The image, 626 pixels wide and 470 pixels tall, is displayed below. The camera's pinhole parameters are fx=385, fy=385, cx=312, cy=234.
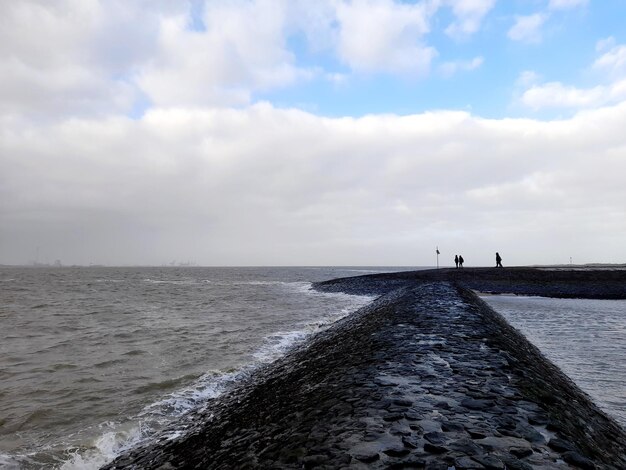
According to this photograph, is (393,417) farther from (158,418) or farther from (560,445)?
(158,418)

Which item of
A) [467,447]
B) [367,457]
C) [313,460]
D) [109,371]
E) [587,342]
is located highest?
[467,447]

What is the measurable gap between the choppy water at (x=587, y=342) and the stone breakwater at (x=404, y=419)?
2453 mm

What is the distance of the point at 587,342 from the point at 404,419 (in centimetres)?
1619

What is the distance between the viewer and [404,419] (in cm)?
605

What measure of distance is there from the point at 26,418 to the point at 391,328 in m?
11.7

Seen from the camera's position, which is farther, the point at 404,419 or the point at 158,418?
the point at 158,418

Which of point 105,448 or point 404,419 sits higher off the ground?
point 404,419

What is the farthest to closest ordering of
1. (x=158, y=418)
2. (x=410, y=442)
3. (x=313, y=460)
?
(x=158, y=418) < (x=410, y=442) < (x=313, y=460)

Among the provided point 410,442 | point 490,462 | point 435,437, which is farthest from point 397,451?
point 490,462

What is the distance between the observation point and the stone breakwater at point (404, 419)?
4984 millimetres

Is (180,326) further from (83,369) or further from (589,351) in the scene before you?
(589,351)

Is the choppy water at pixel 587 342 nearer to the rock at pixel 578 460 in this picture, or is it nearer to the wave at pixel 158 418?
the rock at pixel 578 460

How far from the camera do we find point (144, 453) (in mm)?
7926

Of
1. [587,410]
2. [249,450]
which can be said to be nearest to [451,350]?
[587,410]
